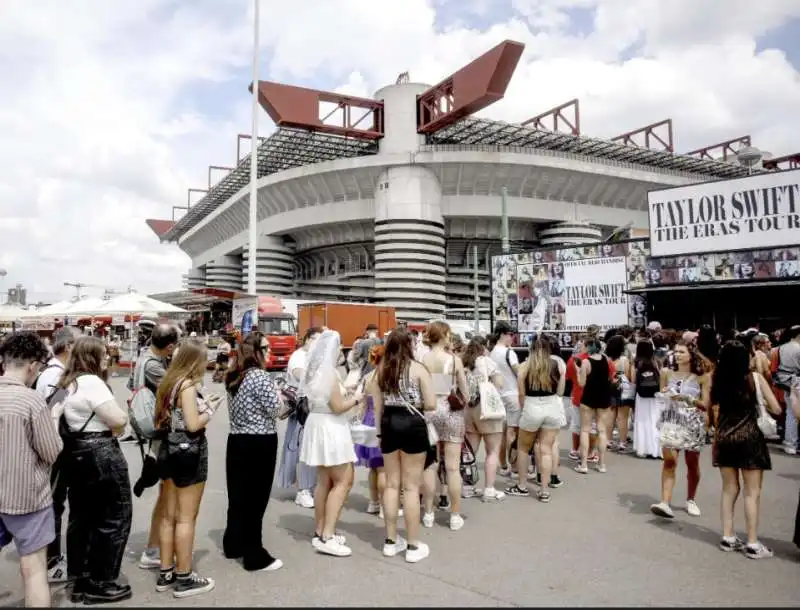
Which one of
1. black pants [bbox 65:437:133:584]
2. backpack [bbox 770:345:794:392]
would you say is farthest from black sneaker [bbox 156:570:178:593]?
backpack [bbox 770:345:794:392]

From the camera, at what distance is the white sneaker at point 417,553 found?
4141mm

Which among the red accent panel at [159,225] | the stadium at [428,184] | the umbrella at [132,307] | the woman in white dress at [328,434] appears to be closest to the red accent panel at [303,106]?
the stadium at [428,184]

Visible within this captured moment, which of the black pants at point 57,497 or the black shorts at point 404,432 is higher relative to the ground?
the black shorts at point 404,432

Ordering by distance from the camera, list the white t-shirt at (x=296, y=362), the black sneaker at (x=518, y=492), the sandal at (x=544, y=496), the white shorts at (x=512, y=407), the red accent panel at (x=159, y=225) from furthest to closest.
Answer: the red accent panel at (x=159, y=225) → the white shorts at (x=512, y=407) → the white t-shirt at (x=296, y=362) → the black sneaker at (x=518, y=492) → the sandal at (x=544, y=496)

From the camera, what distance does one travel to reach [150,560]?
416 centimetres

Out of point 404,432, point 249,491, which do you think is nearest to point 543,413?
point 404,432

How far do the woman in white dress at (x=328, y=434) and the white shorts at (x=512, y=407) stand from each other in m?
2.79

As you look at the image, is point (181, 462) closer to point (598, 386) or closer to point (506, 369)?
point (506, 369)

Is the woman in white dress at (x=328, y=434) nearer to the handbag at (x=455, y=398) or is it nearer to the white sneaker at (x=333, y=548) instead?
the white sneaker at (x=333, y=548)

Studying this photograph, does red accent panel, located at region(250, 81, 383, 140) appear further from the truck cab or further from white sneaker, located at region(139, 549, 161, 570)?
white sneaker, located at region(139, 549, 161, 570)

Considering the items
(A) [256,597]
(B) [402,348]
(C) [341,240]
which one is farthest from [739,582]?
(C) [341,240]

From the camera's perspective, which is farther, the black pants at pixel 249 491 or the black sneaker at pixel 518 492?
the black sneaker at pixel 518 492

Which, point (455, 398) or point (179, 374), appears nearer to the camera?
point (179, 374)

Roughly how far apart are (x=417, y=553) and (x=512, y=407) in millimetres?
2879
